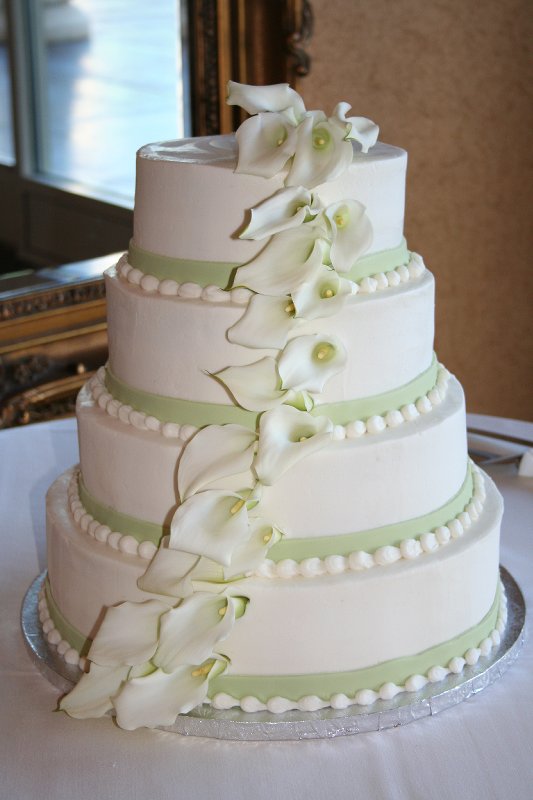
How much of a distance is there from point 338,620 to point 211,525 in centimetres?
21

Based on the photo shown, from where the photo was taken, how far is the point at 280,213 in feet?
3.76

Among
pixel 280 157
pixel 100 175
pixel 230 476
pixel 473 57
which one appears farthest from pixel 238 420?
pixel 473 57

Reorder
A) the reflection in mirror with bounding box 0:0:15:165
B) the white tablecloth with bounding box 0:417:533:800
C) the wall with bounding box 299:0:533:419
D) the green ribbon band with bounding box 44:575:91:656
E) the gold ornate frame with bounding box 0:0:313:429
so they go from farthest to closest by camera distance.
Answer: the wall with bounding box 299:0:533:419 < the gold ornate frame with bounding box 0:0:313:429 < the reflection in mirror with bounding box 0:0:15:165 < the green ribbon band with bounding box 44:575:91:656 < the white tablecloth with bounding box 0:417:533:800

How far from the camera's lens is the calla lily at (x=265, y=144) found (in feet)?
3.81

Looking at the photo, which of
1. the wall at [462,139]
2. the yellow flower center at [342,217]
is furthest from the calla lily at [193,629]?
the wall at [462,139]

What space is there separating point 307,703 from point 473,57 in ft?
9.48

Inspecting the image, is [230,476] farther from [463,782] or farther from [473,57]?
[473,57]

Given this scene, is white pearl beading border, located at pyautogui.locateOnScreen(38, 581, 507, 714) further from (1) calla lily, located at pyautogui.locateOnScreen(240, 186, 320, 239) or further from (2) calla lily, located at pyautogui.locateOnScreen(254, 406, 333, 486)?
(1) calla lily, located at pyautogui.locateOnScreen(240, 186, 320, 239)

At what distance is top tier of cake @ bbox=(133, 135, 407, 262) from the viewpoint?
121cm

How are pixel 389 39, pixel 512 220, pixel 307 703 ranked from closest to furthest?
pixel 307 703 → pixel 389 39 → pixel 512 220

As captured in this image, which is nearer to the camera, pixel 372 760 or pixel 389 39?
pixel 372 760

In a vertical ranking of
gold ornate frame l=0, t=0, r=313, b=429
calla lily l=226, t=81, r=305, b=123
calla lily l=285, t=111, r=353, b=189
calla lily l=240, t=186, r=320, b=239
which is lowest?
gold ornate frame l=0, t=0, r=313, b=429

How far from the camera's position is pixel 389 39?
3418 millimetres

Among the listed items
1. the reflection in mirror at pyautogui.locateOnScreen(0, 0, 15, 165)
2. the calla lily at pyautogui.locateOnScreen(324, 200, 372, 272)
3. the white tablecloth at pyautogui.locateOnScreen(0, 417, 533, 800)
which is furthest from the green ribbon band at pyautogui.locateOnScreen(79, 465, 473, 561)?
the reflection in mirror at pyautogui.locateOnScreen(0, 0, 15, 165)
